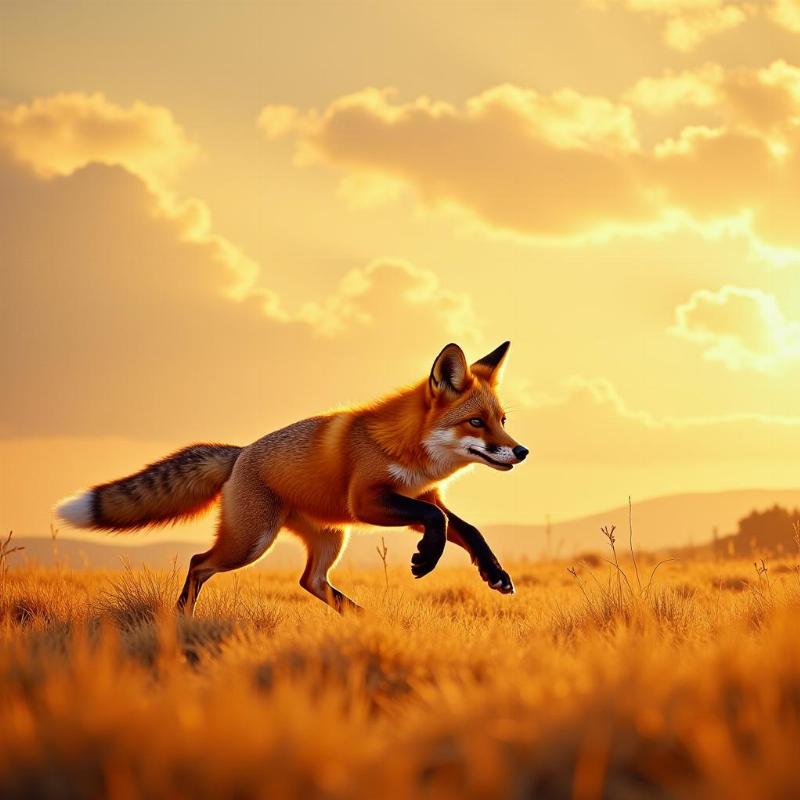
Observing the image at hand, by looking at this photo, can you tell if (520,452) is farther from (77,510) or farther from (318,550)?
(77,510)

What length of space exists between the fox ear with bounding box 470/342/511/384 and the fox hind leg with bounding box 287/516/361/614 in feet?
5.61

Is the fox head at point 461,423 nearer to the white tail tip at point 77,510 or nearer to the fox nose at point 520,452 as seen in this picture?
the fox nose at point 520,452

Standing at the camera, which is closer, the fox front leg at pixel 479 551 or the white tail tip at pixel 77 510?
the fox front leg at pixel 479 551

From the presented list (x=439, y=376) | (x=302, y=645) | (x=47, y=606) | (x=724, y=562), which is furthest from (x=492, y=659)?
(x=724, y=562)

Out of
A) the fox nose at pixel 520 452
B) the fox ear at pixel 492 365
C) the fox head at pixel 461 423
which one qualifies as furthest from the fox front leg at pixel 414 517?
the fox ear at pixel 492 365

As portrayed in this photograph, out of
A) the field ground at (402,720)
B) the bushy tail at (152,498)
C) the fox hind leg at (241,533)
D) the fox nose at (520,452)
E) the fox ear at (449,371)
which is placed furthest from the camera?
the bushy tail at (152,498)

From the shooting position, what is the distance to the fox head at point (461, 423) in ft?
22.1

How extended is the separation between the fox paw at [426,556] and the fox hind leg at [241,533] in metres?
1.42

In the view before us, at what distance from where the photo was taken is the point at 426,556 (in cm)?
624

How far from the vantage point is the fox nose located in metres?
6.66

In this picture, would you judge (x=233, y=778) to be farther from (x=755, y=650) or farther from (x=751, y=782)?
(x=755, y=650)

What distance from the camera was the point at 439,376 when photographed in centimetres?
680

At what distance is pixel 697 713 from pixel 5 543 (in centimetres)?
586

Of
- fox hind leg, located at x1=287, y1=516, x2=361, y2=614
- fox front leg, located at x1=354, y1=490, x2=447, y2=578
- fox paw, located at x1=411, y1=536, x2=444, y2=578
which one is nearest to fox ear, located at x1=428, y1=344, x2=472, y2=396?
fox front leg, located at x1=354, y1=490, x2=447, y2=578
